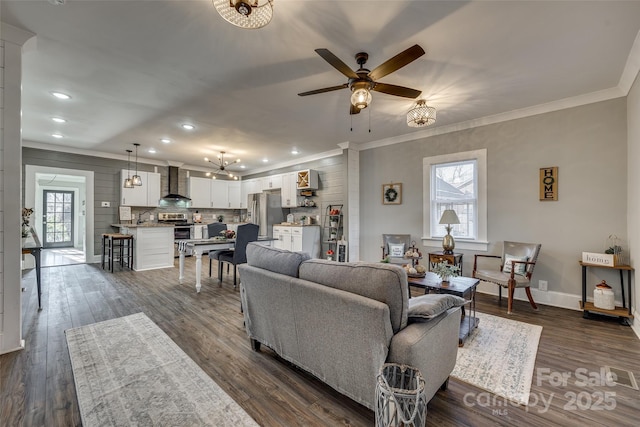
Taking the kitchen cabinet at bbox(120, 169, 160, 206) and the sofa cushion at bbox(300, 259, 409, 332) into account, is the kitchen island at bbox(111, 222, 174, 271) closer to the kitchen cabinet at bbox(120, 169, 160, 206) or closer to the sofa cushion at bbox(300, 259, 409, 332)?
the kitchen cabinet at bbox(120, 169, 160, 206)

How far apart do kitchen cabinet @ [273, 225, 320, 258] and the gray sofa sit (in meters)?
4.16

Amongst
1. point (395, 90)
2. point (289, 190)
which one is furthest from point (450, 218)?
point (289, 190)

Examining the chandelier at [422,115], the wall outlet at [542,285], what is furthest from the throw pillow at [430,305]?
the wall outlet at [542,285]

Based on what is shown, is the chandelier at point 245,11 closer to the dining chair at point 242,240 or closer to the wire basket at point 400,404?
the wire basket at point 400,404

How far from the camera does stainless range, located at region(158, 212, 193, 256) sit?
7.35 meters

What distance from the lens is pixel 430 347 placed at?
1.49 m

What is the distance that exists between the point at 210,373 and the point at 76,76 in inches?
136

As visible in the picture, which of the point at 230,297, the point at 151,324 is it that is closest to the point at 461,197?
the point at 230,297

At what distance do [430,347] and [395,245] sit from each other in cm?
340

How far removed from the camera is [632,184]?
2928 millimetres

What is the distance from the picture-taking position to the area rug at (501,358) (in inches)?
74.3

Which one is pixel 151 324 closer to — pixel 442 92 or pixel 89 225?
pixel 442 92

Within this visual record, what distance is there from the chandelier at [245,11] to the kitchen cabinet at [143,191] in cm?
668

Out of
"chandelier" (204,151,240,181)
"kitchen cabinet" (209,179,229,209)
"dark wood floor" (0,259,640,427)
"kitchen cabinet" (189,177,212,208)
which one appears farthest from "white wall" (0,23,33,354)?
"kitchen cabinet" (209,179,229,209)
